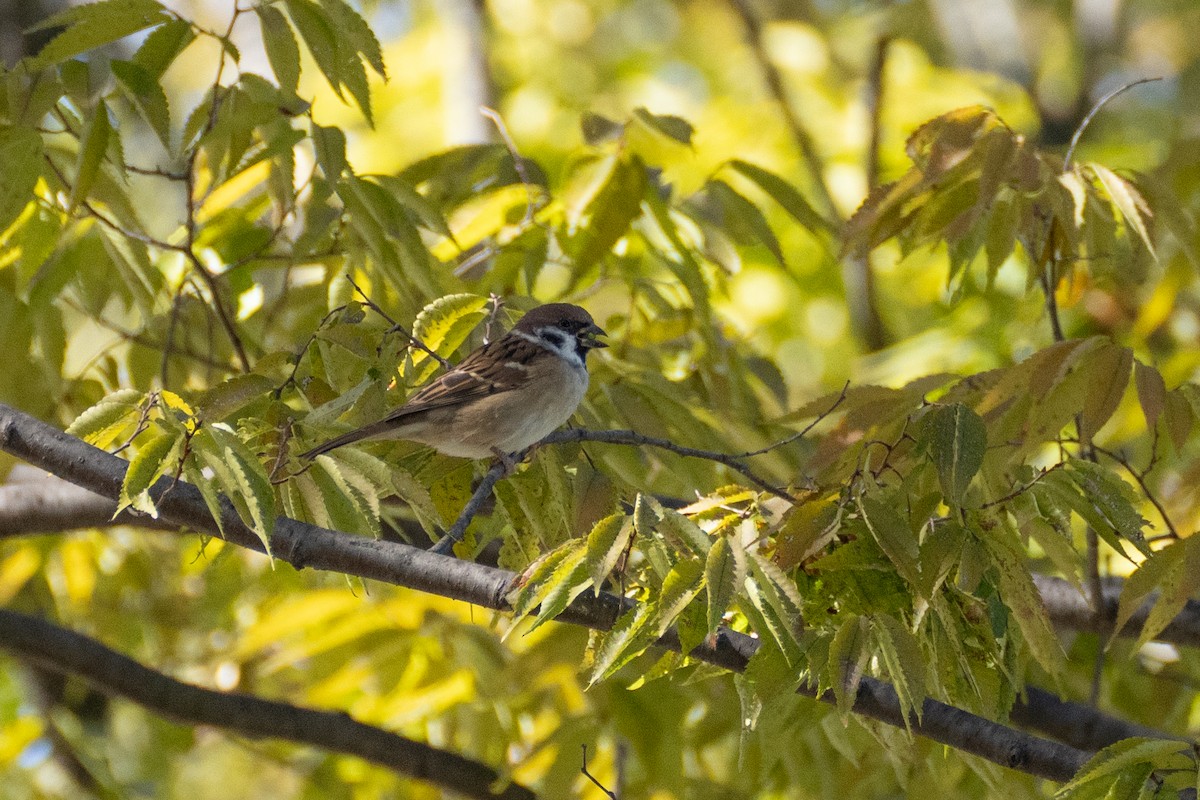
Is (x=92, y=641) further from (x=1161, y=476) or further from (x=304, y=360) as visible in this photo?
(x=1161, y=476)

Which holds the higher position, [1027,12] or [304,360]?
[304,360]

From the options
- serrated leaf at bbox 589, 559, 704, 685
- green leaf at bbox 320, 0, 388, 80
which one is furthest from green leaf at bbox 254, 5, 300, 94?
serrated leaf at bbox 589, 559, 704, 685

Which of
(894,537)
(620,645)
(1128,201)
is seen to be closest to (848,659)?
(894,537)

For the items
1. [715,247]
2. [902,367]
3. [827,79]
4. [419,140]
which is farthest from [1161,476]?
[419,140]

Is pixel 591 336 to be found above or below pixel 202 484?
below

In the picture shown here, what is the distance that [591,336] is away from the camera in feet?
12.6

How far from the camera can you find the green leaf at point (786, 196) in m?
3.46

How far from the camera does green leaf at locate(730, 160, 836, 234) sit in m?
3.46

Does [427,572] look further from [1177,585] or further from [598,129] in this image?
[598,129]

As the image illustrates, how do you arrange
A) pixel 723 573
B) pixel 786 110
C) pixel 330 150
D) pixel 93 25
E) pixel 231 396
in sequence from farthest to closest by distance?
pixel 786 110
pixel 330 150
pixel 93 25
pixel 231 396
pixel 723 573

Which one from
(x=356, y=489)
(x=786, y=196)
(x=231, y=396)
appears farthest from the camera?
(x=786, y=196)

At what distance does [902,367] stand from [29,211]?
114 inches

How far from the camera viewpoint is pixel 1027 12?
9.08 m

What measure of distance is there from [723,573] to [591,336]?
6.61 feet
